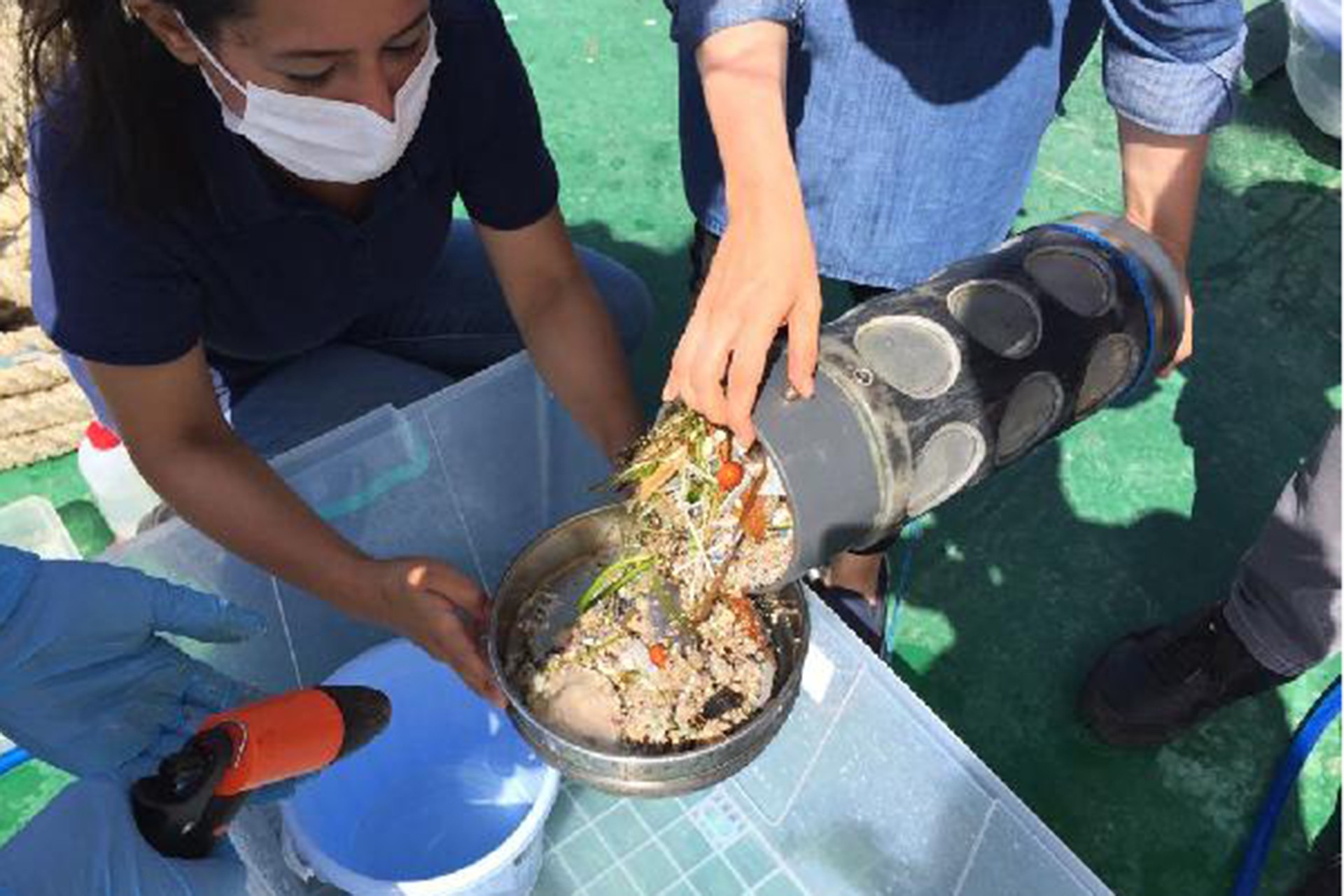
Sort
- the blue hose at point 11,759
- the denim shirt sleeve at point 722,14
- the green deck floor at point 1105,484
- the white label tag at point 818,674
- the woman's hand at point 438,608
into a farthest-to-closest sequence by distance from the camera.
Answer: the green deck floor at point 1105,484
the blue hose at point 11,759
the white label tag at point 818,674
the woman's hand at point 438,608
the denim shirt sleeve at point 722,14

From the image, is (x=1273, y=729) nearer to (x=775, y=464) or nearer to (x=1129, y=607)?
(x=1129, y=607)

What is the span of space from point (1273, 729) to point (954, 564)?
0.57m

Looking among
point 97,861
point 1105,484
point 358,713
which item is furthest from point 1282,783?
point 97,861

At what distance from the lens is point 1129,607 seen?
203 cm

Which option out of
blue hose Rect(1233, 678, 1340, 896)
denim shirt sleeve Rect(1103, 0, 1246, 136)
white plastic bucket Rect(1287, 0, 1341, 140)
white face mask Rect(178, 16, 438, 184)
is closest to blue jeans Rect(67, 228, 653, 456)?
white face mask Rect(178, 16, 438, 184)

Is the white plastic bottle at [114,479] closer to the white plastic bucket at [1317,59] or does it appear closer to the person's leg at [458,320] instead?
the person's leg at [458,320]

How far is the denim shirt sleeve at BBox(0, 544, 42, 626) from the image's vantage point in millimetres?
1150

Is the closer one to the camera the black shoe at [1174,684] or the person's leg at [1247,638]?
the person's leg at [1247,638]

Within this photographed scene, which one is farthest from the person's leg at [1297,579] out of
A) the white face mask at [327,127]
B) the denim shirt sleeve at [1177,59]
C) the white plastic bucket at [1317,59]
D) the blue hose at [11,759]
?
the blue hose at [11,759]

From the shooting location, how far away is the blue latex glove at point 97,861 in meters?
1.12

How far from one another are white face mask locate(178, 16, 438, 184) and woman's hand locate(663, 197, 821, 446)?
16.0 inches

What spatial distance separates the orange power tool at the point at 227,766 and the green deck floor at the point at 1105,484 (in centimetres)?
74

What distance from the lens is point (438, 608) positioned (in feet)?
4.53

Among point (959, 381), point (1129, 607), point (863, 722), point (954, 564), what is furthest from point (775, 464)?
point (1129, 607)
